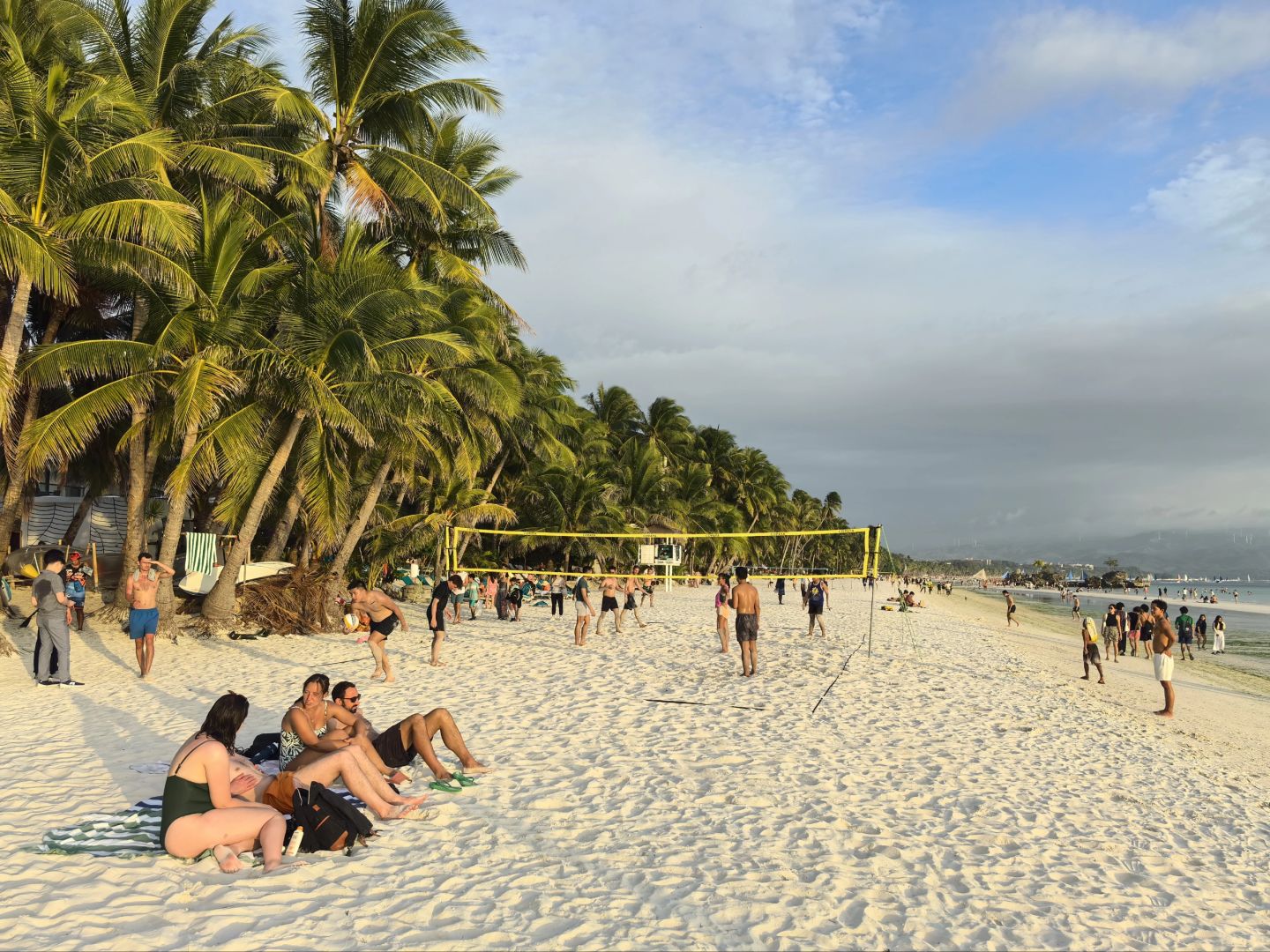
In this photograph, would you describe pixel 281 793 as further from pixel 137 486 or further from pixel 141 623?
pixel 137 486

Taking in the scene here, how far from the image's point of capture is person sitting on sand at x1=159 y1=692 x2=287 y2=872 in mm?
4258

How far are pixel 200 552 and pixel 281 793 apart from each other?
426 inches

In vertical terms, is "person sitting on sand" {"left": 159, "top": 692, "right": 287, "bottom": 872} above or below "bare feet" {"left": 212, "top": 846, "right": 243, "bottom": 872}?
above

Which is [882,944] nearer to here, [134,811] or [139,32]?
[134,811]

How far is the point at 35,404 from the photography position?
12.7m

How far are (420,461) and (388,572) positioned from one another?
7.40 m

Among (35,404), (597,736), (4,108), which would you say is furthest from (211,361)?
(597,736)

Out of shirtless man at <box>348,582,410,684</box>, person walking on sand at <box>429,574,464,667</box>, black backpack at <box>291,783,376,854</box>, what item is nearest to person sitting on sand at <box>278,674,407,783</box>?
black backpack at <box>291,783,376,854</box>

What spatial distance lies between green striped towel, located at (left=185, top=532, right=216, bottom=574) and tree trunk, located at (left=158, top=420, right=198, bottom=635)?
414mm

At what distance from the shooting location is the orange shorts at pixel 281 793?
4.75m

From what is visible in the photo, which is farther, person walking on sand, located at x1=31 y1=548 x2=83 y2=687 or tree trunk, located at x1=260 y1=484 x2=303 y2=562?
tree trunk, located at x1=260 y1=484 x2=303 y2=562

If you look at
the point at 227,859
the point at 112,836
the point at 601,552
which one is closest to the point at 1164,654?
the point at 227,859

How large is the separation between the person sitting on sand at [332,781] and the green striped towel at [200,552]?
10355 millimetres

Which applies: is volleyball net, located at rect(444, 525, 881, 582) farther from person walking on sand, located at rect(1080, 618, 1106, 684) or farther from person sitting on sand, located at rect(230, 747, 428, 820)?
person sitting on sand, located at rect(230, 747, 428, 820)
